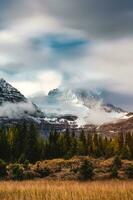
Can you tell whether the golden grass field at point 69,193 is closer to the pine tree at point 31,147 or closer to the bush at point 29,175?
the bush at point 29,175

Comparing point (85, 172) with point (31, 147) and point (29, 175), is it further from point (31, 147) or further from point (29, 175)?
point (31, 147)

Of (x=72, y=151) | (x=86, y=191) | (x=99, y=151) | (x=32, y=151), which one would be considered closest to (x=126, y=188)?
(x=86, y=191)

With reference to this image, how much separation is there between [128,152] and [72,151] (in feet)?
57.4

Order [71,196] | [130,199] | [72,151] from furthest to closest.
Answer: [72,151], [71,196], [130,199]

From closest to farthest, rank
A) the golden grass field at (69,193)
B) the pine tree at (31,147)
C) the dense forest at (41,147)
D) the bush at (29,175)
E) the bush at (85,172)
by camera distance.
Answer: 1. the golden grass field at (69,193)
2. the bush at (85,172)
3. the bush at (29,175)
4. the pine tree at (31,147)
5. the dense forest at (41,147)

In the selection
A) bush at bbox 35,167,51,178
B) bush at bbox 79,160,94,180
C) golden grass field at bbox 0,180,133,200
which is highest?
golden grass field at bbox 0,180,133,200

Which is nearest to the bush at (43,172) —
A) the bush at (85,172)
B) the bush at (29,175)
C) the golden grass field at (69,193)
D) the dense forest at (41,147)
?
the bush at (29,175)

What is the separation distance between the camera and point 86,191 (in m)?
16.8

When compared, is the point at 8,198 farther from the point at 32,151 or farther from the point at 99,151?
the point at 99,151

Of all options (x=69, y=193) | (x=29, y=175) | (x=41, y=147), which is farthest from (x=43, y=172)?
(x=41, y=147)

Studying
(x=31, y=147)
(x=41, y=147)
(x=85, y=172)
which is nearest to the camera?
(x=85, y=172)

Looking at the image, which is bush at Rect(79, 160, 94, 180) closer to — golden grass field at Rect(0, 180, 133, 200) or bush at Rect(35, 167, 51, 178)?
bush at Rect(35, 167, 51, 178)

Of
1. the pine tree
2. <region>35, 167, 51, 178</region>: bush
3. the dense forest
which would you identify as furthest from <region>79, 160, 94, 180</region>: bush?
the pine tree

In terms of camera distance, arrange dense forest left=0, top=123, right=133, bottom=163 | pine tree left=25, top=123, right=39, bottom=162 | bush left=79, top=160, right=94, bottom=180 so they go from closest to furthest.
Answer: bush left=79, top=160, right=94, bottom=180, pine tree left=25, top=123, right=39, bottom=162, dense forest left=0, top=123, right=133, bottom=163
